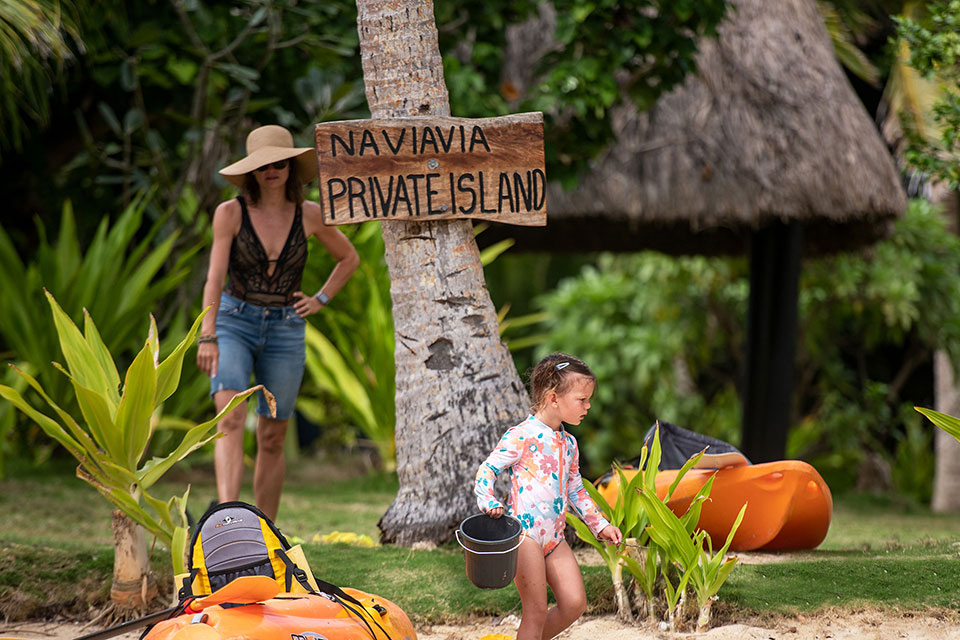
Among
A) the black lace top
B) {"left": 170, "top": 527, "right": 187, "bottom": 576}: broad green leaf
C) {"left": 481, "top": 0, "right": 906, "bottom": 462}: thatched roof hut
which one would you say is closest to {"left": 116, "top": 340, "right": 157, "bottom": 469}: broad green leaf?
{"left": 170, "top": 527, "right": 187, "bottom": 576}: broad green leaf

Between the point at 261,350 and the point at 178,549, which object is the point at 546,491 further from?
the point at 261,350

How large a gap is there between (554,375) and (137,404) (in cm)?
115

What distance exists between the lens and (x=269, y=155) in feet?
10.7

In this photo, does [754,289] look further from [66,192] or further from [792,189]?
[66,192]

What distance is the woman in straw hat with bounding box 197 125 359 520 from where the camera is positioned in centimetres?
330

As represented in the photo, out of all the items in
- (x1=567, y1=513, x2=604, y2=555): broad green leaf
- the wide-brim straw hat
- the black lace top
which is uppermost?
the wide-brim straw hat

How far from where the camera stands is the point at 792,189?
6082mm

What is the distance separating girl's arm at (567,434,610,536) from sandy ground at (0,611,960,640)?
0.30 metres

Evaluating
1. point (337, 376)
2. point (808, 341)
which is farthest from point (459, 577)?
point (808, 341)

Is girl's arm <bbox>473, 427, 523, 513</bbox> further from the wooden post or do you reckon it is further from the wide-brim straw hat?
the wooden post

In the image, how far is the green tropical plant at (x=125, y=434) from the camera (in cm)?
259

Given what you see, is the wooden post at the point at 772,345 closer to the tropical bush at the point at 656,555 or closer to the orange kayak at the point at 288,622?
the tropical bush at the point at 656,555

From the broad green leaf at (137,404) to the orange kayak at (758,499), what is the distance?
1658 mm

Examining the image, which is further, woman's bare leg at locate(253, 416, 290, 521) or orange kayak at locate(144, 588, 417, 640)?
woman's bare leg at locate(253, 416, 290, 521)
